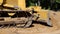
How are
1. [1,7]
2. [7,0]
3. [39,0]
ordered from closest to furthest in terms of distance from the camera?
[1,7] → [7,0] → [39,0]

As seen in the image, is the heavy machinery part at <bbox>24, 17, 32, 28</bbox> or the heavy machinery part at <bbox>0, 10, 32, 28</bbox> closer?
the heavy machinery part at <bbox>0, 10, 32, 28</bbox>

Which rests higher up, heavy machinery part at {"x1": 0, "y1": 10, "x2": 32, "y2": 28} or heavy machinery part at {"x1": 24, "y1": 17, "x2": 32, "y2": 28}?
heavy machinery part at {"x1": 0, "y1": 10, "x2": 32, "y2": 28}

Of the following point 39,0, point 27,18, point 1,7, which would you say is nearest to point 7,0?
point 1,7

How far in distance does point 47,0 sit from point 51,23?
1418cm

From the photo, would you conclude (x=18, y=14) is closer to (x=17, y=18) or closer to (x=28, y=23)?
(x=17, y=18)

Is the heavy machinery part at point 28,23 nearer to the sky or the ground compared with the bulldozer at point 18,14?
nearer to the ground

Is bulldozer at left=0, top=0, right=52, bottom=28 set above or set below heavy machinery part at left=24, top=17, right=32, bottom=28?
above

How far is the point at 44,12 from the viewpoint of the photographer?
49.4 ft

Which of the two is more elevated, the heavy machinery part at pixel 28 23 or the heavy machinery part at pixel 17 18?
the heavy machinery part at pixel 17 18

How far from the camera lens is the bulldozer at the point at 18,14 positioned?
1312 cm

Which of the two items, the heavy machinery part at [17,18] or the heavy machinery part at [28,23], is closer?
the heavy machinery part at [17,18]

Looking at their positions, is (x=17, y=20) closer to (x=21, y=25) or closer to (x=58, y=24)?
(x=21, y=25)

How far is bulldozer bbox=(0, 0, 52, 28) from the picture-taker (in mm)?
13117

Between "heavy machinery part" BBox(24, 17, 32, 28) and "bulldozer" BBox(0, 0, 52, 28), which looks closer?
"bulldozer" BBox(0, 0, 52, 28)
